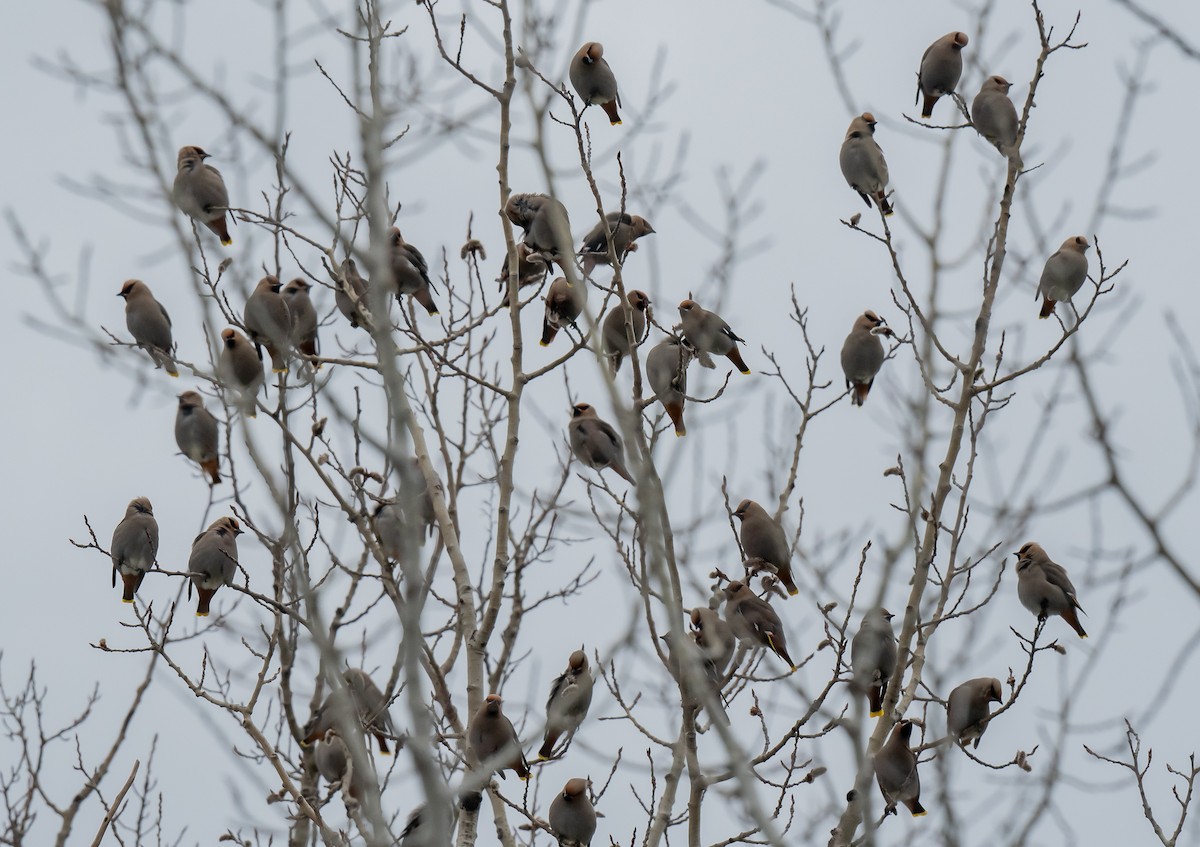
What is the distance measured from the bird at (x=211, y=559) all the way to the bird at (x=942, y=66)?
13.6 ft

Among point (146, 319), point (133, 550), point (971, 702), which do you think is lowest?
point (971, 702)

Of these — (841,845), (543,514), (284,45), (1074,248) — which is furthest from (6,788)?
(1074,248)

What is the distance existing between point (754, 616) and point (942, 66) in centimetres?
332

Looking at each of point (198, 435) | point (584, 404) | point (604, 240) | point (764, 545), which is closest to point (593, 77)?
point (604, 240)

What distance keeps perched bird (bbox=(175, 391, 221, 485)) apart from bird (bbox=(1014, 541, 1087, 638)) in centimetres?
399

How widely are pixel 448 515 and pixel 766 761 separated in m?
1.91

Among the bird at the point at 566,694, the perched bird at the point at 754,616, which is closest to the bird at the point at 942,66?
the perched bird at the point at 754,616

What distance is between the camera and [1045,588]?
7.07m

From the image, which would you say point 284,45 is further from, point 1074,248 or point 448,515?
point 1074,248

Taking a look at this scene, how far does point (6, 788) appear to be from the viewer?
21.9 ft

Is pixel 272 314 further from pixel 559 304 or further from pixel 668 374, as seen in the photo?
pixel 668 374

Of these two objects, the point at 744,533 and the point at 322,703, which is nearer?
the point at 744,533

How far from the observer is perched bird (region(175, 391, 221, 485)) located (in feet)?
25.2

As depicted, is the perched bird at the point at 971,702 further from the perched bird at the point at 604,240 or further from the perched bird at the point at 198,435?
the perched bird at the point at 198,435
